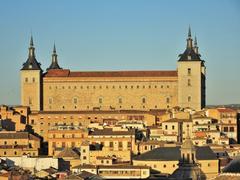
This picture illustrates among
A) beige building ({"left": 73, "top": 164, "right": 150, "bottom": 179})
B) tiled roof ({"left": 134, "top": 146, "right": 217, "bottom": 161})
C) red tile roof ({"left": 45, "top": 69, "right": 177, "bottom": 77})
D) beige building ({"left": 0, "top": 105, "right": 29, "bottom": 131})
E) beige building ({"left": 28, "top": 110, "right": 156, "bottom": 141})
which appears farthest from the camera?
red tile roof ({"left": 45, "top": 69, "right": 177, "bottom": 77})

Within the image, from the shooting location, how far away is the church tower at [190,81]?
73.4 metres

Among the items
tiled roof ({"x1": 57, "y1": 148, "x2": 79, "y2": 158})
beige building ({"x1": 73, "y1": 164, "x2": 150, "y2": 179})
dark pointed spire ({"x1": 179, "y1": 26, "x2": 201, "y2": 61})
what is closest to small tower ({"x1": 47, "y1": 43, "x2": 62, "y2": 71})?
dark pointed spire ({"x1": 179, "y1": 26, "x2": 201, "y2": 61})

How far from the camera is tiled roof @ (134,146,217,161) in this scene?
50656 mm

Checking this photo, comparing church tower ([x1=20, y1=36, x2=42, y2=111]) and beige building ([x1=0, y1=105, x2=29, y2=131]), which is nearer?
beige building ([x1=0, y1=105, x2=29, y2=131])

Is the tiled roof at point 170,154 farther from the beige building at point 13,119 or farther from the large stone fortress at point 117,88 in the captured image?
the large stone fortress at point 117,88

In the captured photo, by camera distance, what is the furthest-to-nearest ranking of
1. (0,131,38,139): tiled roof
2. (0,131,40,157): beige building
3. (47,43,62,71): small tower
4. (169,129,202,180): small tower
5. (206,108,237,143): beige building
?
(47,43,62,71): small tower, (206,108,237,143): beige building, (0,131,38,139): tiled roof, (0,131,40,157): beige building, (169,129,202,180): small tower

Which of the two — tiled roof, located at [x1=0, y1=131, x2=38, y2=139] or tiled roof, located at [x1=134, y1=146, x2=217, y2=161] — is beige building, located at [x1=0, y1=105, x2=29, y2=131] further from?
tiled roof, located at [x1=134, y1=146, x2=217, y2=161]

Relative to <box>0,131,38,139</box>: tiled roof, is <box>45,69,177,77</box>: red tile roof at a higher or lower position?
higher

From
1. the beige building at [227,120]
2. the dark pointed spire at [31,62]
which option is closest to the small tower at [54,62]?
the dark pointed spire at [31,62]

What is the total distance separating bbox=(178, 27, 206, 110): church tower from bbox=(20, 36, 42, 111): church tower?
959cm

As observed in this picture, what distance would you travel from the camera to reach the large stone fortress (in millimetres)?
74438

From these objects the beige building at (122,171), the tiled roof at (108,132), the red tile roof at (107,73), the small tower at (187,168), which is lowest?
the beige building at (122,171)

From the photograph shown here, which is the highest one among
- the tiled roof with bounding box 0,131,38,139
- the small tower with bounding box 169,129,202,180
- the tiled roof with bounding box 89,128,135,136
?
the tiled roof with bounding box 89,128,135,136

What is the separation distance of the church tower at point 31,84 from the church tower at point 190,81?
959cm
